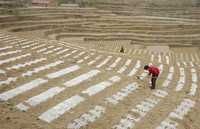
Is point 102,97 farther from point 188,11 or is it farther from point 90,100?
point 188,11

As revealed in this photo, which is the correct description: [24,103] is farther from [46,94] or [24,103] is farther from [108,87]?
[108,87]

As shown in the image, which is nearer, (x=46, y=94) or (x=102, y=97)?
(x=46, y=94)

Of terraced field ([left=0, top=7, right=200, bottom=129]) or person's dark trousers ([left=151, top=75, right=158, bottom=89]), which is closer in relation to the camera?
terraced field ([left=0, top=7, right=200, bottom=129])

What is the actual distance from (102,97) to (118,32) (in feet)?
81.9

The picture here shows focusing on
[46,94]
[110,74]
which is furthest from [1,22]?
[46,94]

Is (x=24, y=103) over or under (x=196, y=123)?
over

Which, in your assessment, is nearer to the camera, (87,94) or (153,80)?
(87,94)

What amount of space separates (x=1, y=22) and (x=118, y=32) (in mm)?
12512

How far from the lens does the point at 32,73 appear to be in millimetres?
9508

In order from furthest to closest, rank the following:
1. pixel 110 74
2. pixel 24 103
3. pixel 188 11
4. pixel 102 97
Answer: pixel 188 11 → pixel 110 74 → pixel 102 97 → pixel 24 103

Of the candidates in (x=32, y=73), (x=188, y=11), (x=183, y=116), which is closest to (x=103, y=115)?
(x=183, y=116)

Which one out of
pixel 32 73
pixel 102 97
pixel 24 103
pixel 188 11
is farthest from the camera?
pixel 188 11

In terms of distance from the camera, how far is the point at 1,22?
1123 inches

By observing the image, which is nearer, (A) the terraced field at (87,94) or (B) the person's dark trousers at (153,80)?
(A) the terraced field at (87,94)
